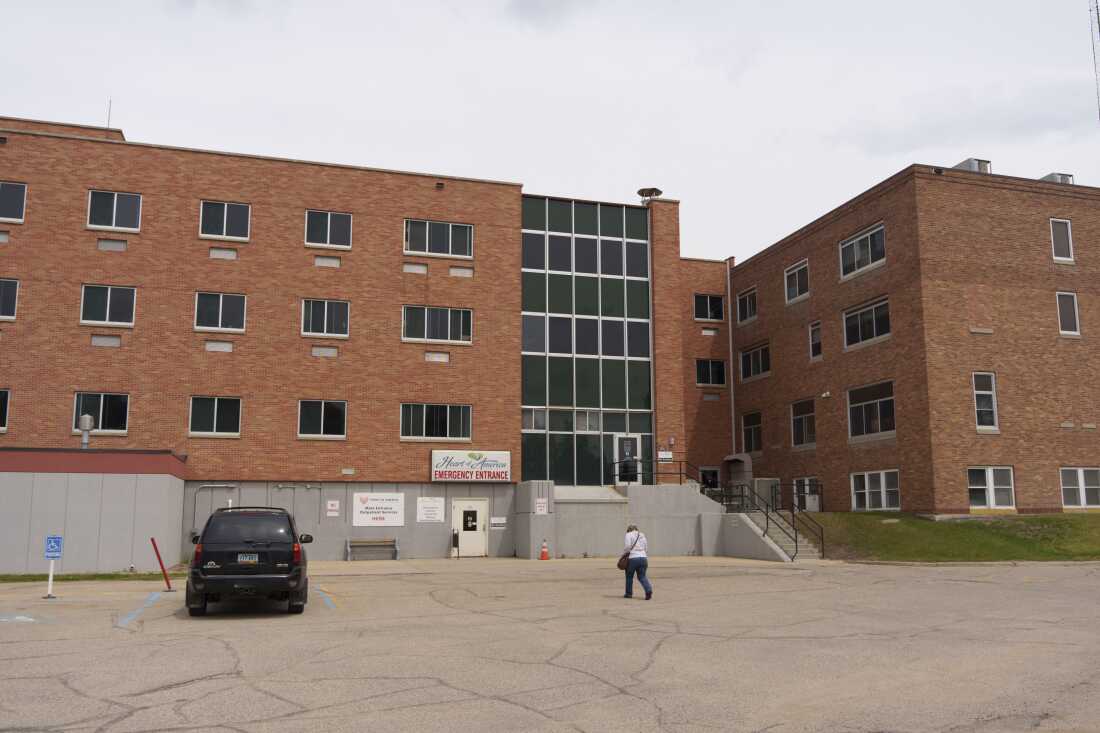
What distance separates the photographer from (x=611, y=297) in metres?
38.0

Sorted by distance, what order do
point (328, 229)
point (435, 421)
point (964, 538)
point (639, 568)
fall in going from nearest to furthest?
point (639, 568), point (964, 538), point (435, 421), point (328, 229)

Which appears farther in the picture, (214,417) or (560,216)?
(560,216)

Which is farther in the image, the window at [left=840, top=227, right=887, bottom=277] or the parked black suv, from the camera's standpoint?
the window at [left=840, top=227, right=887, bottom=277]

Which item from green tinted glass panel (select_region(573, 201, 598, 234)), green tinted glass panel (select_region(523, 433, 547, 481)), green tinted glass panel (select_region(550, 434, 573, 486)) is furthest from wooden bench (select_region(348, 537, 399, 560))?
green tinted glass panel (select_region(573, 201, 598, 234))

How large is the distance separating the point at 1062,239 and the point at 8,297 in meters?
37.0

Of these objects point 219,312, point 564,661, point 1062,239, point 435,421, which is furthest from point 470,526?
point 1062,239

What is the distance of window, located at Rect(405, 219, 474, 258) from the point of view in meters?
35.5

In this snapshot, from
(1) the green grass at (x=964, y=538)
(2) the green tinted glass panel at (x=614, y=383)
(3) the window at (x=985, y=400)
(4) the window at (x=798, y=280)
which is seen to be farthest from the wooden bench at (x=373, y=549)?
(3) the window at (x=985, y=400)

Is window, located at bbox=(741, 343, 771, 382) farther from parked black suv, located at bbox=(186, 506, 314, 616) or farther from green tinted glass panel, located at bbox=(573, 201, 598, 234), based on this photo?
parked black suv, located at bbox=(186, 506, 314, 616)

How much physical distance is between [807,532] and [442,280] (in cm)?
1565

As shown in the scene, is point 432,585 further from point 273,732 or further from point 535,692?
point 273,732

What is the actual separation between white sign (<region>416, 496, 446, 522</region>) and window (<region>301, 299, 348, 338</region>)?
21.3 ft

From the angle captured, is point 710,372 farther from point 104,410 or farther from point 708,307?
point 104,410

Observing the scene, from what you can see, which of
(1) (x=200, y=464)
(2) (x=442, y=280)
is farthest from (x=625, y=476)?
(1) (x=200, y=464)
